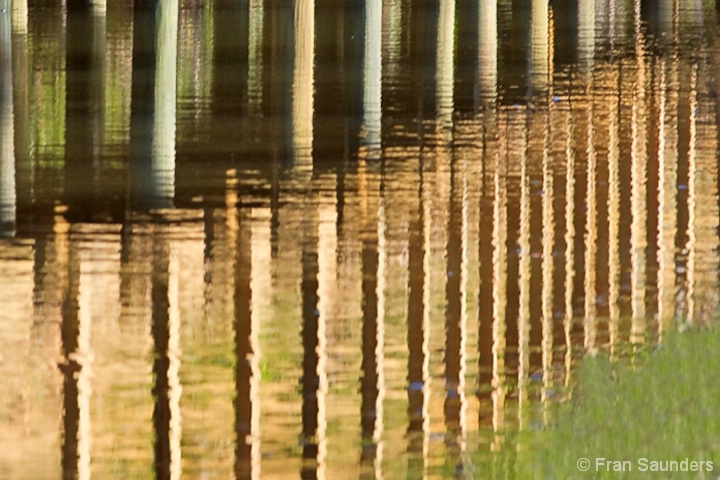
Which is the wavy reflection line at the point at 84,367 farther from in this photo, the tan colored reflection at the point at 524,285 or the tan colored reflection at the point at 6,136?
the tan colored reflection at the point at 524,285

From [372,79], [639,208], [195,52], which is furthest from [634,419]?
[195,52]

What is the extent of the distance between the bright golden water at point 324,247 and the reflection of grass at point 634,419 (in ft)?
0.53

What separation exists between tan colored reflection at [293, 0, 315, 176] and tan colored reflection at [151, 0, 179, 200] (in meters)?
1.02

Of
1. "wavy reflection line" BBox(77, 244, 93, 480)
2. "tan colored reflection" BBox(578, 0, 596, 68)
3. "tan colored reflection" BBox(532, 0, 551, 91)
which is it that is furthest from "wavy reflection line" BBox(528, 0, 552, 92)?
"wavy reflection line" BBox(77, 244, 93, 480)

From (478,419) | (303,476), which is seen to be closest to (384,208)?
(478,419)

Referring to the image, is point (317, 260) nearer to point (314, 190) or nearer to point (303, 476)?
point (314, 190)

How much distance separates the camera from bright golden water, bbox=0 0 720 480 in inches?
331

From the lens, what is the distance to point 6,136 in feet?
52.9

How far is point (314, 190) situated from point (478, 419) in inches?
218

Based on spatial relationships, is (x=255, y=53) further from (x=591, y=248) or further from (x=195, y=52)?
(x=591, y=248)

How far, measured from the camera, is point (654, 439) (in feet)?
27.0

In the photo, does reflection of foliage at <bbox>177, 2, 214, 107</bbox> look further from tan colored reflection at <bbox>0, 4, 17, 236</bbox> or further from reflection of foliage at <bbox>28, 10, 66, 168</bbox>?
tan colored reflection at <bbox>0, 4, 17, 236</bbox>

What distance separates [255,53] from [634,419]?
15.6 meters

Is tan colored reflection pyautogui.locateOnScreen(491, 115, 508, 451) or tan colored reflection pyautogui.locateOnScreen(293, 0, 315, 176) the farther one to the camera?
tan colored reflection pyautogui.locateOnScreen(293, 0, 315, 176)
